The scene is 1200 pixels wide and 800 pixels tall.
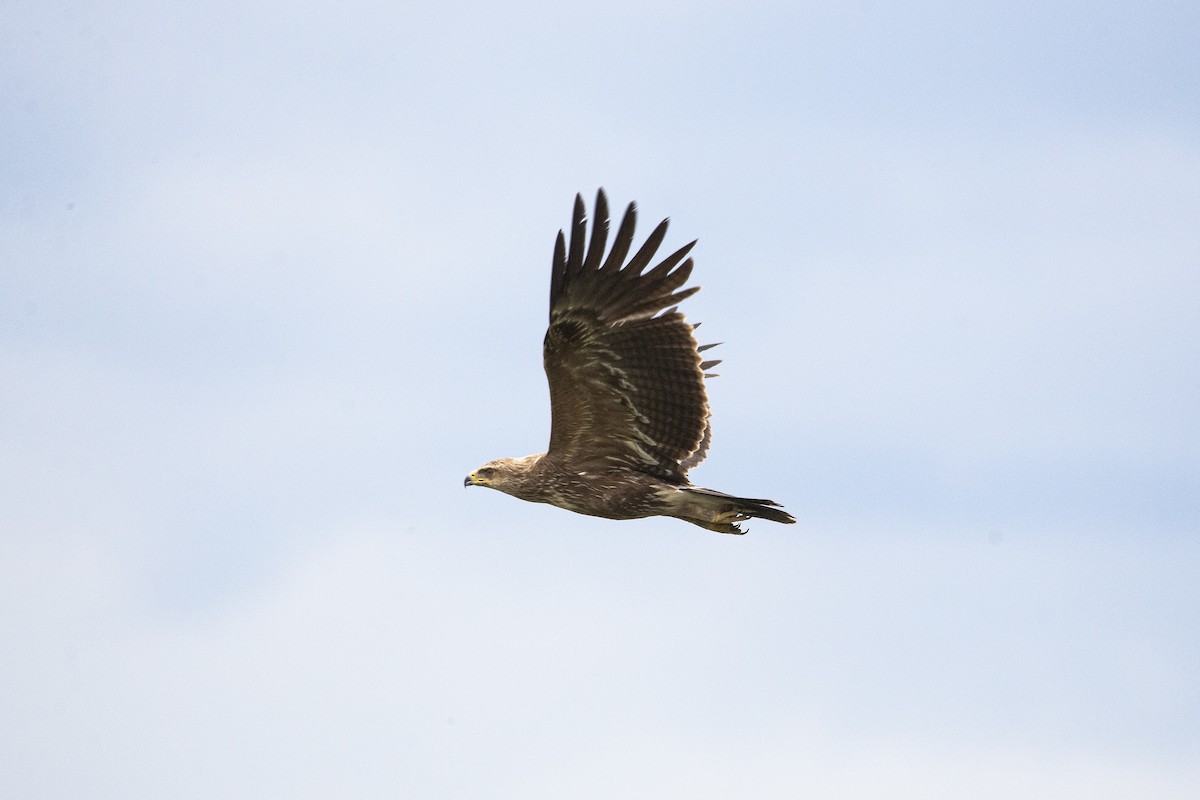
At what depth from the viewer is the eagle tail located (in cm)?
1425

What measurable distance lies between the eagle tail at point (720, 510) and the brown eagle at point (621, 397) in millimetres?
11

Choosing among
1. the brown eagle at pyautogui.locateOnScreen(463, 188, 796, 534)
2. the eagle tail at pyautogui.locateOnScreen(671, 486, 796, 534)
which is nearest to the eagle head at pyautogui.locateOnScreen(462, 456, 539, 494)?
the brown eagle at pyautogui.locateOnScreen(463, 188, 796, 534)

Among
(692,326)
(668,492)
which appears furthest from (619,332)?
(668,492)

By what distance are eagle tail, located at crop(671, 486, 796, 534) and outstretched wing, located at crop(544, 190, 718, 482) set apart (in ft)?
0.86

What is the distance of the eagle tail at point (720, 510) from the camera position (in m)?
14.2

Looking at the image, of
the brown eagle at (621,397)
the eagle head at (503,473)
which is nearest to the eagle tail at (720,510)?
the brown eagle at (621,397)

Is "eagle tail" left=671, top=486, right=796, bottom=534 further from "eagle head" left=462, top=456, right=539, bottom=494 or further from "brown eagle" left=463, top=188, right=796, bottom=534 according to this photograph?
"eagle head" left=462, top=456, right=539, bottom=494

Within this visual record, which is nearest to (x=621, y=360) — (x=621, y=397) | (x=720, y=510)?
(x=621, y=397)

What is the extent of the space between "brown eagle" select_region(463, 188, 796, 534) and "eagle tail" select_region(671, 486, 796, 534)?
0.04 feet

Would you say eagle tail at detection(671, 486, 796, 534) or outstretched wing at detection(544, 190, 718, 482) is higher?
outstretched wing at detection(544, 190, 718, 482)

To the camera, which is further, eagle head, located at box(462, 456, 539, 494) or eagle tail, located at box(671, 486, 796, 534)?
eagle head, located at box(462, 456, 539, 494)

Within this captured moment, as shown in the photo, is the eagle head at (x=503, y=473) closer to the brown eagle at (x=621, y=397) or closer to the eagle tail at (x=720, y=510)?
the brown eagle at (x=621, y=397)

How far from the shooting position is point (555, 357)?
46.3 ft

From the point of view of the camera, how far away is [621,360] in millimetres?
14070
